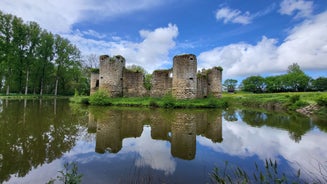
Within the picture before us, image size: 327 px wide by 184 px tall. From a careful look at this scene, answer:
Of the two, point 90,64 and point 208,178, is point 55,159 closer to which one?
point 208,178

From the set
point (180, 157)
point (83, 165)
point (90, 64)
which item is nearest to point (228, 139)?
point (180, 157)

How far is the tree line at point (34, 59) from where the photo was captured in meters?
28.5

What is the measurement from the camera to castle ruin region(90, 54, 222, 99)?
18203 millimetres

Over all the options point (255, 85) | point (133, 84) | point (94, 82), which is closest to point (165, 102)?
point (133, 84)

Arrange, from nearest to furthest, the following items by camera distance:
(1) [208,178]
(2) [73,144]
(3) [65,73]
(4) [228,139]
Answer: (1) [208,178] < (2) [73,144] < (4) [228,139] < (3) [65,73]

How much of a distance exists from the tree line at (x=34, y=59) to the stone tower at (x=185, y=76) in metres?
18.2

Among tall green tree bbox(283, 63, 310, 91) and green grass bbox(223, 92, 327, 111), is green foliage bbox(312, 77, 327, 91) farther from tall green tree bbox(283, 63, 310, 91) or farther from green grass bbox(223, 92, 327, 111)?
→ green grass bbox(223, 92, 327, 111)

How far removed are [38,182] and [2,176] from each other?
2.49 feet

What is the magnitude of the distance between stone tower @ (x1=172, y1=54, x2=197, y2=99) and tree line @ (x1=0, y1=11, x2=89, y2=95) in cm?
1818

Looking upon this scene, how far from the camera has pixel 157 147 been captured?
530 centimetres

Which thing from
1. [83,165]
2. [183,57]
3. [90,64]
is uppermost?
[90,64]

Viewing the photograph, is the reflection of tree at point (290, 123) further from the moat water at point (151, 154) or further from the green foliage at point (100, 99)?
the green foliage at point (100, 99)

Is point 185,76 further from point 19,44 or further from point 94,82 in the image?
point 19,44

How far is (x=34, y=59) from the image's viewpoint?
107ft
